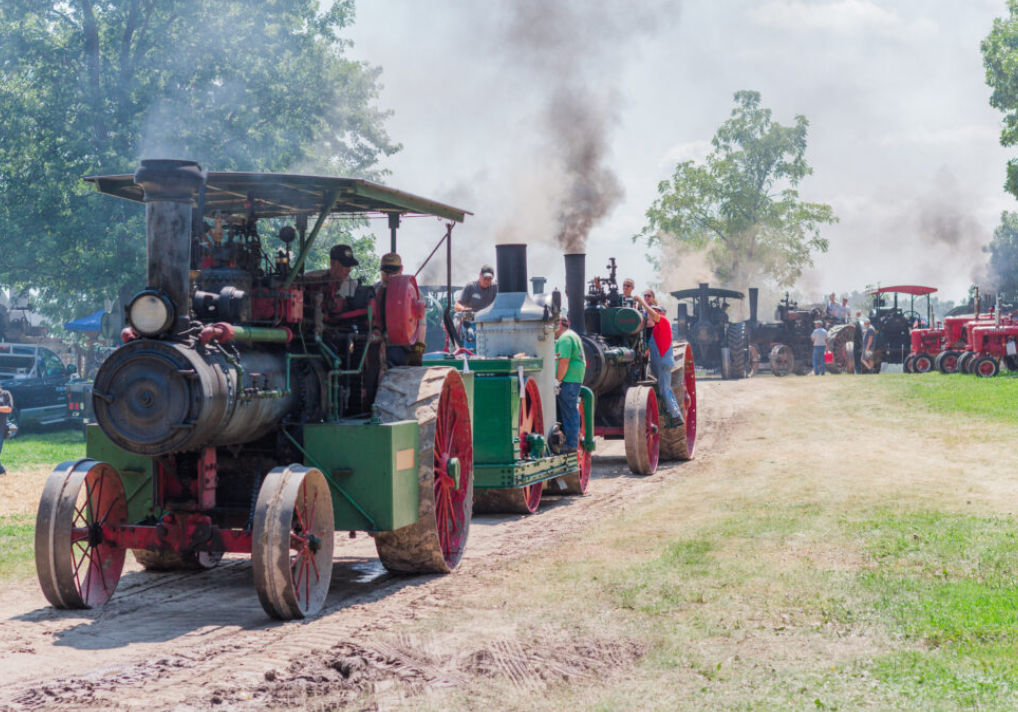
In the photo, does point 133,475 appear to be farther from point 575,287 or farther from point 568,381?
point 575,287

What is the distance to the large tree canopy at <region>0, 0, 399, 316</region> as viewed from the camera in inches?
799

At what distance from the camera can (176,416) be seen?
19.7 feet

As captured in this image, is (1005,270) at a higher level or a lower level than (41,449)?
higher

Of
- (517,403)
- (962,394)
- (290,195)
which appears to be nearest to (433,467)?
(290,195)

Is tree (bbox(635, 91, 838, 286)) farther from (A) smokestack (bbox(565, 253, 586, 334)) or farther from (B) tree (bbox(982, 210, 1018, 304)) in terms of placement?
(A) smokestack (bbox(565, 253, 586, 334))

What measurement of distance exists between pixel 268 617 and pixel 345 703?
5.43 feet

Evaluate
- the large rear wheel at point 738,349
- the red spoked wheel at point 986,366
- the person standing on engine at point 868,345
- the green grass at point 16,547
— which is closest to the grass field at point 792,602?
the green grass at point 16,547

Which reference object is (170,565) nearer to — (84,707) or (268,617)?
(268,617)

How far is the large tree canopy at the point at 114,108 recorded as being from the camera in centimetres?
2030

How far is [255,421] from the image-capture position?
21.7 feet

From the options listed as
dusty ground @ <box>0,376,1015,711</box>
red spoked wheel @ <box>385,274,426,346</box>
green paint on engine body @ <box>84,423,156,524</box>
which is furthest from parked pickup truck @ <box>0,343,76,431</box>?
red spoked wheel @ <box>385,274,426,346</box>

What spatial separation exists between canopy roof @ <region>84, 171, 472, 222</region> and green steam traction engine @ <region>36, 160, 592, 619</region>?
16mm

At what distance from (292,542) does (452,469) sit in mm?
1815

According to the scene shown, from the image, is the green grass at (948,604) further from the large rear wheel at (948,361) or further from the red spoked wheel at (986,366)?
the large rear wheel at (948,361)
